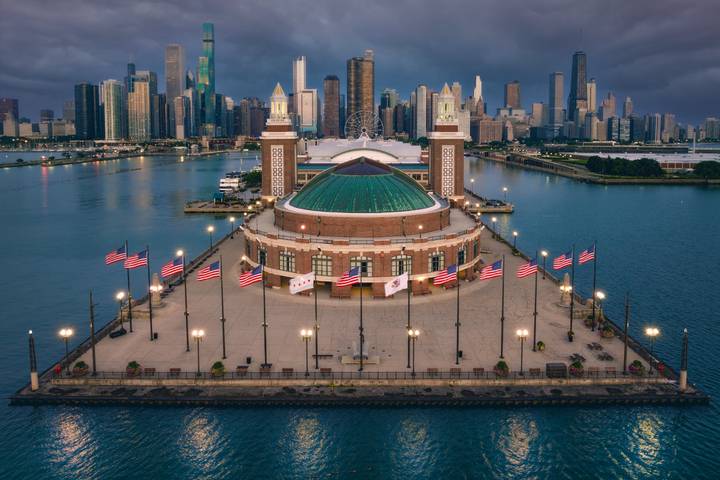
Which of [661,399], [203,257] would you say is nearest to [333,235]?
[203,257]

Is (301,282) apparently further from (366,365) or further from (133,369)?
(133,369)

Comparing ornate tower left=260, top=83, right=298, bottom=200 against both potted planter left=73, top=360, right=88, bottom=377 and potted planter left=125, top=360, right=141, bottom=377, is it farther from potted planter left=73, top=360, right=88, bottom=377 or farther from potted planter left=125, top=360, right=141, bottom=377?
potted planter left=125, top=360, right=141, bottom=377

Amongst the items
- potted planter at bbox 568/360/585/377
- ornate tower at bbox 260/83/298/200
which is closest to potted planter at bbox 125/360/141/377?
potted planter at bbox 568/360/585/377

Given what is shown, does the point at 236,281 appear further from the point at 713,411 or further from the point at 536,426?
the point at 713,411

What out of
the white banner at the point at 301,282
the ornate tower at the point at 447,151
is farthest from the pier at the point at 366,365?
the ornate tower at the point at 447,151

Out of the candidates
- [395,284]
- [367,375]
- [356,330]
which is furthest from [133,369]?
[395,284]

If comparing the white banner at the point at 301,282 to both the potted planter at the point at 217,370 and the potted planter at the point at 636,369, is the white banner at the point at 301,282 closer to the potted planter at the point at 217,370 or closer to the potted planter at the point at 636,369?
the potted planter at the point at 217,370
